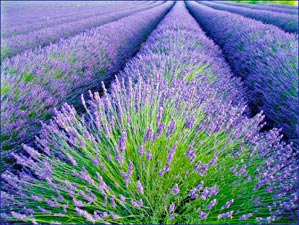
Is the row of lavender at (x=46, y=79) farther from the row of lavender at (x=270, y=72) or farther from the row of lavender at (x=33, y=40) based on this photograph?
the row of lavender at (x=270, y=72)

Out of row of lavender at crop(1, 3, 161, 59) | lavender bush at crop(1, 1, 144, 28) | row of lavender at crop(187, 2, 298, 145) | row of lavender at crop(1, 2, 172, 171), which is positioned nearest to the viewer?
row of lavender at crop(1, 2, 172, 171)

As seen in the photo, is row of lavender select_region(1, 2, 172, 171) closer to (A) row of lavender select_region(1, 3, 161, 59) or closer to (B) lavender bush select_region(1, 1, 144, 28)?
(A) row of lavender select_region(1, 3, 161, 59)

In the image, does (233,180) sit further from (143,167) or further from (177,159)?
(143,167)

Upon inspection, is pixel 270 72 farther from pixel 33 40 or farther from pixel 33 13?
pixel 33 13

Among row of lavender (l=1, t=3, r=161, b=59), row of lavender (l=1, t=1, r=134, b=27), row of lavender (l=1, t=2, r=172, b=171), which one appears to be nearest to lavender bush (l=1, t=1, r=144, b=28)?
row of lavender (l=1, t=1, r=134, b=27)

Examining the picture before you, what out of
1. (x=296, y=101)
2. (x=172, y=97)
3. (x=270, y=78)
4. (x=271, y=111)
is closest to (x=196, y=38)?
(x=270, y=78)

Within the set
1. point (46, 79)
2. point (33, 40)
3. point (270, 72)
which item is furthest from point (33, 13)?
point (270, 72)
